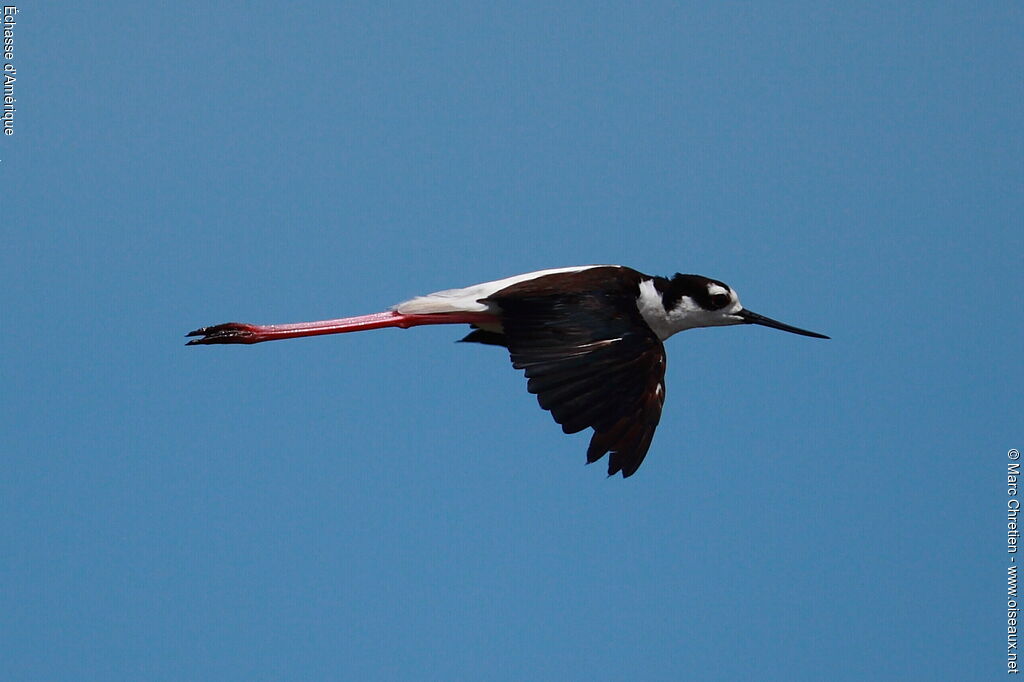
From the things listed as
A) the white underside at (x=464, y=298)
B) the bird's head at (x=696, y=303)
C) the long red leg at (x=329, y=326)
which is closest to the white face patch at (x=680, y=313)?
the bird's head at (x=696, y=303)

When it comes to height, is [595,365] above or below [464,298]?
below

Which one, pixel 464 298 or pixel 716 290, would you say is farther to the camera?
pixel 716 290

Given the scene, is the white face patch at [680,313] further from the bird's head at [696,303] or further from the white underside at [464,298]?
the white underside at [464,298]

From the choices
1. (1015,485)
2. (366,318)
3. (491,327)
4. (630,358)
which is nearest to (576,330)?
(630,358)

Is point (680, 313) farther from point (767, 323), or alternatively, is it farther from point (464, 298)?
point (464, 298)

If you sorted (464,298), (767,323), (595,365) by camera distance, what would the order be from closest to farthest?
(595,365), (464,298), (767,323)

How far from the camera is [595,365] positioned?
5184mm

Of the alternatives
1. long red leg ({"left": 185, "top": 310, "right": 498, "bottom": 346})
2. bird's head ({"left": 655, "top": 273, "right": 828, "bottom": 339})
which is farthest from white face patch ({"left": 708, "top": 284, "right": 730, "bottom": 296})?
long red leg ({"left": 185, "top": 310, "right": 498, "bottom": 346})

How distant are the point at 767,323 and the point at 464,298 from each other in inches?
55.4

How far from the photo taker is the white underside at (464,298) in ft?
18.7

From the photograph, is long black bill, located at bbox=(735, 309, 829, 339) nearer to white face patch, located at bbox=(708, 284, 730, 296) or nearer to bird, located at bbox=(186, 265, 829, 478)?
bird, located at bbox=(186, 265, 829, 478)

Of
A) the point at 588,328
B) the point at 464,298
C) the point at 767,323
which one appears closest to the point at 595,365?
the point at 588,328

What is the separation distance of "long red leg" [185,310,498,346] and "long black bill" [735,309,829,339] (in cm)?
117

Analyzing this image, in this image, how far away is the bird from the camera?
5.09 metres
